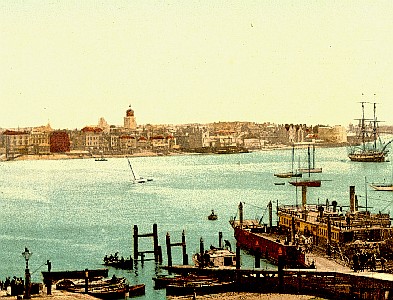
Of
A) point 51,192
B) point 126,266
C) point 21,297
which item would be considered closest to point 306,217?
point 126,266

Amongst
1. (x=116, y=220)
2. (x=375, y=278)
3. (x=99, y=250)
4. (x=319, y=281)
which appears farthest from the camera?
(x=116, y=220)

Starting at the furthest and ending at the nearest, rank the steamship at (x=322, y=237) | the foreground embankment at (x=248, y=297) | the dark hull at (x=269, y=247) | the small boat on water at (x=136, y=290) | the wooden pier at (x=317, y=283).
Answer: the dark hull at (x=269, y=247)
the steamship at (x=322, y=237)
the small boat on water at (x=136, y=290)
the foreground embankment at (x=248, y=297)
the wooden pier at (x=317, y=283)

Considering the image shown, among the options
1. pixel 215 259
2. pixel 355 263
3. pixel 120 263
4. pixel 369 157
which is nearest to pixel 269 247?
pixel 215 259

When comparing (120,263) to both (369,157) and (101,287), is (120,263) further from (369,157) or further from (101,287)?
(369,157)

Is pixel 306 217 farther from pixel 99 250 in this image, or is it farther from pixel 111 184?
pixel 111 184

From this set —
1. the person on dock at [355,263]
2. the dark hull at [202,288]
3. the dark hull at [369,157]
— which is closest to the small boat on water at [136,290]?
the dark hull at [202,288]

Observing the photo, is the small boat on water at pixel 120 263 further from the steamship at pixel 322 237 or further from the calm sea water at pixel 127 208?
the steamship at pixel 322 237

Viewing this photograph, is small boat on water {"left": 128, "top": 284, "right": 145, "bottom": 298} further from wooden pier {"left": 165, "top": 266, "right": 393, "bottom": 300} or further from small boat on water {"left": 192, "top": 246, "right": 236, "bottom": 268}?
wooden pier {"left": 165, "top": 266, "right": 393, "bottom": 300}
